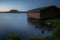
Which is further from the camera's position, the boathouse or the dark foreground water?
the boathouse

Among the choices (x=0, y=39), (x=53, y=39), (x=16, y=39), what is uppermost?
(x=53, y=39)

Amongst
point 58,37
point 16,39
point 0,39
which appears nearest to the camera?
point 58,37

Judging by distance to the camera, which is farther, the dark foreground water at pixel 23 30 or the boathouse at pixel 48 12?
the boathouse at pixel 48 12

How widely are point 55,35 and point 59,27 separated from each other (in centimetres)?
10

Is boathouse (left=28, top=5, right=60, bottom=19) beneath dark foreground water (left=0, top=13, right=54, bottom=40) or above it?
above

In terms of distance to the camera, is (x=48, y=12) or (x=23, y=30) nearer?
(x=23, y=30)

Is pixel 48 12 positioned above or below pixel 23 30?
above

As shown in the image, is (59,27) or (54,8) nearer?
(59,27)

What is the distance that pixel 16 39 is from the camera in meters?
2.88

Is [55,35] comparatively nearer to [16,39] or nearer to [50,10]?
[16,39]

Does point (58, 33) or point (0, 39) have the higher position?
point (58, 33)

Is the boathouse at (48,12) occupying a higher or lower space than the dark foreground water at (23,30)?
higher

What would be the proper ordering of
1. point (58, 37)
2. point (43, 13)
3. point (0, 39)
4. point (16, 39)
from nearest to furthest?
1. point (58, 37)
2. point (16, 39)
3. point (0, 39)
4. point (43, 13)

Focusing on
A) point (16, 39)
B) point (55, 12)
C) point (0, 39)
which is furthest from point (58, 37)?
point (55, 12)
